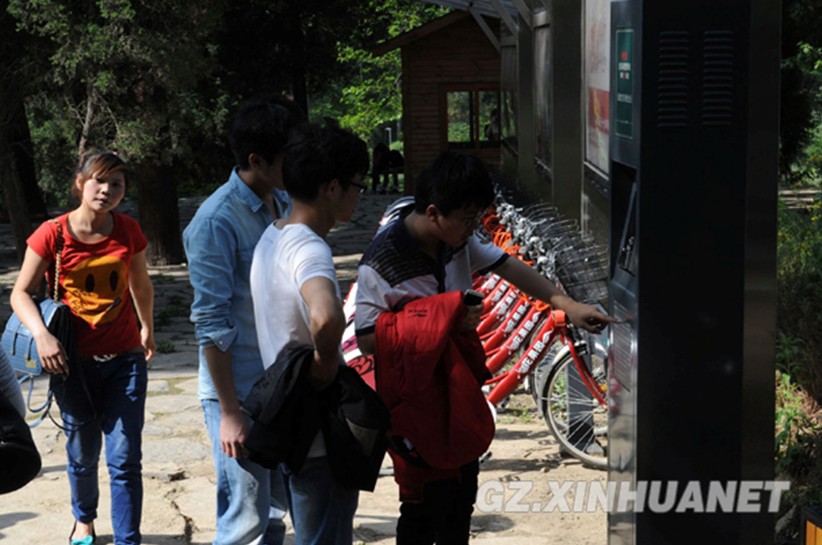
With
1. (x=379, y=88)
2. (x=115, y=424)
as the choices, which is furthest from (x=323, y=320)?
(x=379, y=88)

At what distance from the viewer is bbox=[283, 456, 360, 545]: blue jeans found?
10.8ft

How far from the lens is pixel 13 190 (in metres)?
12.2

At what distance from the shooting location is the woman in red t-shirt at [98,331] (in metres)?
4.95

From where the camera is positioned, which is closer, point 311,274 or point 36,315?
point 311,274

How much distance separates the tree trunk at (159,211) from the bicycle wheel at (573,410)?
9172mm

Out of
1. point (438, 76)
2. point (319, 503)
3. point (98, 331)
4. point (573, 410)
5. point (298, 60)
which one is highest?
point (298, 60)

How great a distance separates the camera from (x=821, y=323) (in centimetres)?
677

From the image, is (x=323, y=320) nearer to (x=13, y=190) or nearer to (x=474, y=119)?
(x=13, y=190)

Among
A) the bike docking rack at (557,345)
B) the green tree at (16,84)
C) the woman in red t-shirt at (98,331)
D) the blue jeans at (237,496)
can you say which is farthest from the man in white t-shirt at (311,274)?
the green tree at (16,84)

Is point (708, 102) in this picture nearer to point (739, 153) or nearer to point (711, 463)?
point (739, 153)

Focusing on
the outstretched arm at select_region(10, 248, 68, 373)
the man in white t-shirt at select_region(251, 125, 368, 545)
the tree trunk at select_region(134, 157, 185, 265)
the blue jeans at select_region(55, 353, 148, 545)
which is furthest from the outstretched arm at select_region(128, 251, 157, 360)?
→ the tree trunk at select_region(134, 157, 185, 265)

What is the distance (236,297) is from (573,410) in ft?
10.6

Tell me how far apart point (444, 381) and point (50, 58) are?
971 centimetres

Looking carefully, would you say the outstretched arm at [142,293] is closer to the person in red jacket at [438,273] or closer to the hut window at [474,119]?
the person in red jacket at [438,273]
